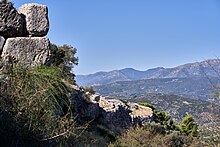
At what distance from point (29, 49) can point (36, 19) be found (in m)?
0.72

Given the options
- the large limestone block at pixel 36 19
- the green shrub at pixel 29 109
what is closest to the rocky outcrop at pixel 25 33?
the large limestone block at pixel 36 19

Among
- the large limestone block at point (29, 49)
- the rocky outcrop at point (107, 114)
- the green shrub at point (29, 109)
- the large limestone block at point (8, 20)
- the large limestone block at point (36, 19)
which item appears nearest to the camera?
the green shrub at point (29, 109)

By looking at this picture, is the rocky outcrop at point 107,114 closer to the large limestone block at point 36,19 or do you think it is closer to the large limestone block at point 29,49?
the large limestone block at point 36,19

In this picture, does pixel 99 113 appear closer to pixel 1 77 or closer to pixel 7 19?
pixel 7 19

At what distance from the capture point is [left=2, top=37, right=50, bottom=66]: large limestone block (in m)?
6.30

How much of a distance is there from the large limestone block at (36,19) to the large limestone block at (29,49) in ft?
0.93

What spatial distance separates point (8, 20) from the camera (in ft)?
21.8

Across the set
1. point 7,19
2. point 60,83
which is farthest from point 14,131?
point 7,19

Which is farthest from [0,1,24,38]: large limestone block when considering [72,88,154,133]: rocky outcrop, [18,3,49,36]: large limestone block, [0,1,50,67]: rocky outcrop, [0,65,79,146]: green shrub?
[72,88,154,133]: rocky outcrop

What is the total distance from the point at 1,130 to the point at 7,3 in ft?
12.2

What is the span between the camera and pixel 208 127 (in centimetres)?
506

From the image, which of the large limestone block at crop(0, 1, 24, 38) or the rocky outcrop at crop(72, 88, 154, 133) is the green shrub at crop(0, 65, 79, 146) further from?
the rocky outcrop at crop(72, 88, 154, 133)

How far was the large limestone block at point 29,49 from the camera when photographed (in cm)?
630

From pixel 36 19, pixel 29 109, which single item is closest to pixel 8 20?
pixel 36 19
